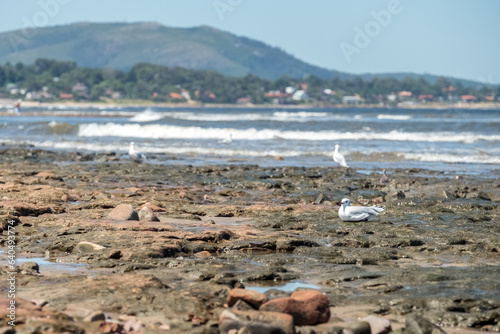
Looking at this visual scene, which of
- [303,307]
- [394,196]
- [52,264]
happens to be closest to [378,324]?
[303,307]

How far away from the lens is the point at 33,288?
6.55 metres

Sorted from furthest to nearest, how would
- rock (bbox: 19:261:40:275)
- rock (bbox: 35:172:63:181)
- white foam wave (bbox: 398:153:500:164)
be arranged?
1. white foam wave (bbox: 398:153:500:164)
2. rock (bbox: 35:172:63:181)
3. rock (bbox: 19:261:40:275)

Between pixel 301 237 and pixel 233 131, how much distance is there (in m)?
32.3

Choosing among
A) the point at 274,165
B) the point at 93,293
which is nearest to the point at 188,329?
the point at 93,293

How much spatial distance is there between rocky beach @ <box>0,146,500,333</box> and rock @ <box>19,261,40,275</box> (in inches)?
0.7

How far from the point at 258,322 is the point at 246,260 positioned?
297 centimetres

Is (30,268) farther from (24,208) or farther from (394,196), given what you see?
(394,196)

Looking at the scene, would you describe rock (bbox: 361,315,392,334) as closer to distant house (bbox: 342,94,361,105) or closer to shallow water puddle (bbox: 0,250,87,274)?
shallow water puddle (bbox: 0,250,87,274)

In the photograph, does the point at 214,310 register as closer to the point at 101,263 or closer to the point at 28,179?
the point at 101,263

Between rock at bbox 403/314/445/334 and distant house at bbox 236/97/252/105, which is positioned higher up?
rock at bbox 403/314/445/334

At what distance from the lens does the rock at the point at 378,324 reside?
5.42 m

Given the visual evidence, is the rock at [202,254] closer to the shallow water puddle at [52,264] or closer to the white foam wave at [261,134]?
the shallow water puddle at [52,264]

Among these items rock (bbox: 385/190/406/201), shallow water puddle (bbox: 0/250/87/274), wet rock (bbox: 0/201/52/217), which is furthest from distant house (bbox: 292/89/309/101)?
shallow water puddle (bbox: 0/250/87/274)

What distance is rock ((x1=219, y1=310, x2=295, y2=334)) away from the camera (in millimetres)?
5121
